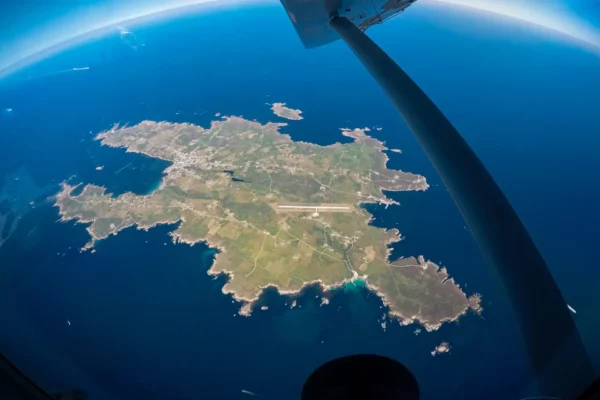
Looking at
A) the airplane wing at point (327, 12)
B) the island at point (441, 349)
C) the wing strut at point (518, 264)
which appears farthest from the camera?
the island at point (441, 349)

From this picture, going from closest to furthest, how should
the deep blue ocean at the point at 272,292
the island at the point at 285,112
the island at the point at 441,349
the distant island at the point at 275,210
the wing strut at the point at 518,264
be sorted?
the wing strut at the point at 518,264 < the deep blue ocean at the point at 272,292 < the island at the point at 441,349 < the distant island at the point at 275,210 < the island at the point at 285,112

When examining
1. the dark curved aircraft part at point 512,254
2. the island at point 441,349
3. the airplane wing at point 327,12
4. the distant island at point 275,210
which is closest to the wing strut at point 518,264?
the dark curved aircraft part at point 512,254

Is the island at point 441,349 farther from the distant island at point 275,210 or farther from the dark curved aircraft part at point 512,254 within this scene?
the dark curved aircraft part at point 512,254

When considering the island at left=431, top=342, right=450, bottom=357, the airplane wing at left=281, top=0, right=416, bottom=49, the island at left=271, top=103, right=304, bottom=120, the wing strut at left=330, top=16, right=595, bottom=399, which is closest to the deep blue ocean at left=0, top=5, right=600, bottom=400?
the island at left=431, top=342, right=450, bottom=357

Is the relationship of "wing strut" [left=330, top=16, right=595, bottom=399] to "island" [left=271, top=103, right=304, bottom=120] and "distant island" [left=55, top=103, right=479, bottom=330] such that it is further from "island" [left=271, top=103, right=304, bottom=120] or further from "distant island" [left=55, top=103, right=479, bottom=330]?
"island" [left=271, top=103, right=304, bottom=120]

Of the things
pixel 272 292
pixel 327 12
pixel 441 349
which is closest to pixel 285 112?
pixel 272 292

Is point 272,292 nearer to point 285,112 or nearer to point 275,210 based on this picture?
point 275,210
